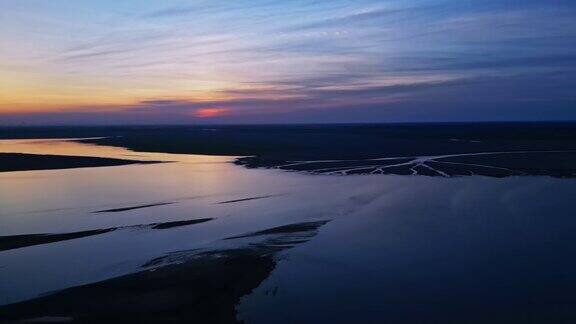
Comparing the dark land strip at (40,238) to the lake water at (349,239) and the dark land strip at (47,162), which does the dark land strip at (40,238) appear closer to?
the lake water at (349,239)

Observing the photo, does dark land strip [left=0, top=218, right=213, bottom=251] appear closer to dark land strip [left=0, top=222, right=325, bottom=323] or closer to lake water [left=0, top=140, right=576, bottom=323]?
lake water [left=0, top=140, right=576, bottom=323]

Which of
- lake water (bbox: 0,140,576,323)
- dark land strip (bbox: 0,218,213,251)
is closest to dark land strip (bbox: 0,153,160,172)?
lake water (bbox: 0,140,576,323)

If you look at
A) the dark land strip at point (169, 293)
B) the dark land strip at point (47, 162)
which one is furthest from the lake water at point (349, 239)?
the dark land strip at point (47, 162)

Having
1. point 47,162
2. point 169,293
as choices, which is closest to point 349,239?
point 169,293

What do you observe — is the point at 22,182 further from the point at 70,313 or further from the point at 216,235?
the point at 70,313

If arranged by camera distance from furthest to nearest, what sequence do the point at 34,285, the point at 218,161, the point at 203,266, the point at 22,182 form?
the point at 218,161 < the point at 22,182 < the point at 203,266 < the point at 34,285

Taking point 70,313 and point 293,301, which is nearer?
point 70,313

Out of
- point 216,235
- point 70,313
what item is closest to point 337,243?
point 216,235

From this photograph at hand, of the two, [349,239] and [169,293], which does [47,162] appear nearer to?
[349,239]
